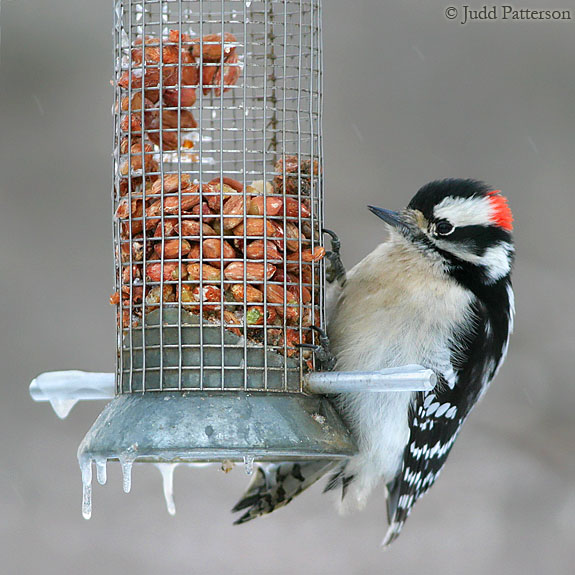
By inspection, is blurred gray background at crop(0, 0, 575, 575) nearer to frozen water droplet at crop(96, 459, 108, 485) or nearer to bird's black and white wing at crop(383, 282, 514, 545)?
bird's black and white wing at crop(383, 282, 514, 545)

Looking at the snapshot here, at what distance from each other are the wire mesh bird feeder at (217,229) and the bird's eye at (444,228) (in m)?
0.53

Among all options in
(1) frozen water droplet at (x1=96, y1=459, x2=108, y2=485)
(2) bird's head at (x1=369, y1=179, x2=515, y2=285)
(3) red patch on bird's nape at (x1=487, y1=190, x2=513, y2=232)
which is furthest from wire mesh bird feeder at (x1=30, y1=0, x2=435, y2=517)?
(3) red patch on bird's nape at (x1=487, y1=190, x2=513, y2=232)

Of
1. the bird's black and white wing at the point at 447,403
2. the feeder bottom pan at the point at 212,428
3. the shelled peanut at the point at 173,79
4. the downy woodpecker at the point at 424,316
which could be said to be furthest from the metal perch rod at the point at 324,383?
the shelled peanut at the point at 173,79

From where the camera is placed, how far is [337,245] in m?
5.07

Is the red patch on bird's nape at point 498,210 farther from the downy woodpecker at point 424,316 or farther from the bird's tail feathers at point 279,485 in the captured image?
the bird's tail feathers at point 279,485

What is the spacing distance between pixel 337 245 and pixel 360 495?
1.16 m

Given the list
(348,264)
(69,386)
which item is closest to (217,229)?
(69,386)

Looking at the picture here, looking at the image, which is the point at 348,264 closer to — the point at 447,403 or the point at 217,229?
the point at 447,403

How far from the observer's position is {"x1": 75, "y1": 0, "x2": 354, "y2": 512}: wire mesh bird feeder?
4.37 metres

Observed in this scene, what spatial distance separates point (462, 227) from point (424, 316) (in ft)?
1.37

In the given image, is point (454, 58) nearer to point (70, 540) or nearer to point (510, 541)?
point (510, 541)

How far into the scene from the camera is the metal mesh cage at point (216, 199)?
4445 millimetres

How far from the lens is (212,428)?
4137 millimetres

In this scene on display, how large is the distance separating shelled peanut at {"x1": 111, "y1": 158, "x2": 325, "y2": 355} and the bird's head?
1.99ft
